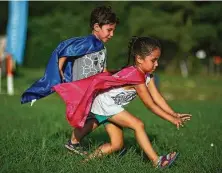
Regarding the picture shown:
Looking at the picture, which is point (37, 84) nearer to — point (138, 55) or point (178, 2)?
point (138, 55)

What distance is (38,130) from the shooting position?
7.70 meters

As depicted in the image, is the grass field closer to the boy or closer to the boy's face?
the boy

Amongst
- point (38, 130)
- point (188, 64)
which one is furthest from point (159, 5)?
point (38, 130)

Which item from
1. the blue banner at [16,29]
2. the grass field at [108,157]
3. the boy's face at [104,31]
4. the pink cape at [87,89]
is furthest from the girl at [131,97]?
the blue banner at [16,29]

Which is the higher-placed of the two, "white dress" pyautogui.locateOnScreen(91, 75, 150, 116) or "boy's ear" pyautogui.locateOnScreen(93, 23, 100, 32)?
"boy's ear" pyautogui.locateOnScreen(93, 23, 100, 32)

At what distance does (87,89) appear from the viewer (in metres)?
5.32

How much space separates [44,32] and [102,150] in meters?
35.7

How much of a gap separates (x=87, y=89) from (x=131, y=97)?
0.46m

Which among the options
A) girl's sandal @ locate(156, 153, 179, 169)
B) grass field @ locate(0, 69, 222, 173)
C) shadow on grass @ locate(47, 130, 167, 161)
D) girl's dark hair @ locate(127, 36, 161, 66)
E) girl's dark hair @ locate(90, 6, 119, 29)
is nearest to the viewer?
grass field @ locate(0, 69, 222, 173)

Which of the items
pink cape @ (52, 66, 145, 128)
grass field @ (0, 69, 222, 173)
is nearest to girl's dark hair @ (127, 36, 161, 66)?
pink cape @ (52, 66, 145, 128)

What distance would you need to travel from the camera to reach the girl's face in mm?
5348

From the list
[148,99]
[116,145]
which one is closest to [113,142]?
[116,145]

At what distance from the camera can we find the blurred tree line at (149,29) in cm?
3831

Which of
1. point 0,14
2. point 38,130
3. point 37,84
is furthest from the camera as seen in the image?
point 0,14
